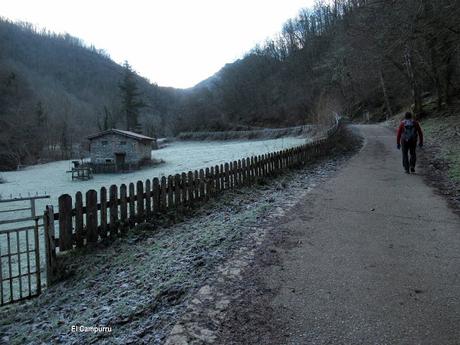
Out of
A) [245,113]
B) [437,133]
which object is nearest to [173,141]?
[245,113]

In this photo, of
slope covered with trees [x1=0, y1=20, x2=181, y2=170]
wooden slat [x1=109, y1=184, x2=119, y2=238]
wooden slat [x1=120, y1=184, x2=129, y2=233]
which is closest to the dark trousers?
wooden slat [x1=120, y1=184, x2=129, y2=233]

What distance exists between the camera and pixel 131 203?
6.98 meters

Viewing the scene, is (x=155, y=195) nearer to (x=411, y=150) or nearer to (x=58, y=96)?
(x=411, y=150)

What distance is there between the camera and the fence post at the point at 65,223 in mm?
5820

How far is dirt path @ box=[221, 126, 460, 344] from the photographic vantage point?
3.00 m

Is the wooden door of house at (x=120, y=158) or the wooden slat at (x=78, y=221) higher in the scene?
the wooden door of house at (x=120, y=158)

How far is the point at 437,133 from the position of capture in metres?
18.7

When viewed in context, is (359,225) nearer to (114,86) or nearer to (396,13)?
(396,13)

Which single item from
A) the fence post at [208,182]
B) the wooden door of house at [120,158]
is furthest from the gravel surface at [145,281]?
the wooden door of house at [120,158]

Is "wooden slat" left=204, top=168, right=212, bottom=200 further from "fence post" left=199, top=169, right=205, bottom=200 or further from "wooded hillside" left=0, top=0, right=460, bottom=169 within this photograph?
"wooded hillside" left=0, top=0, right=460, bottom=169

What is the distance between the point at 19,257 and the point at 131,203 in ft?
7.09

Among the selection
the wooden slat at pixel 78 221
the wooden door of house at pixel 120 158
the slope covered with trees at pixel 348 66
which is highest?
the slope covered with trees at pixel 348 66

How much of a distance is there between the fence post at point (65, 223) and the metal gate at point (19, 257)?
33cm

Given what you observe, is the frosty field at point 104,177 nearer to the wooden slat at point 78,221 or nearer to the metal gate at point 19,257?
the metal gate at point 19,257
